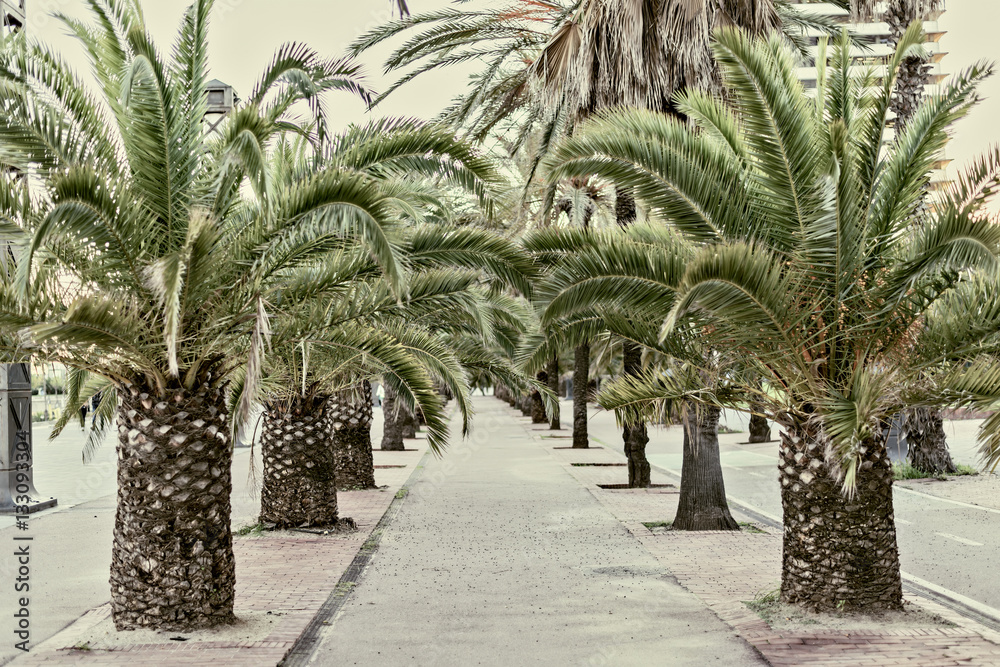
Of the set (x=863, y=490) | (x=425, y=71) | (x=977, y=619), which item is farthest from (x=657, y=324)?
(x=425, y=71)

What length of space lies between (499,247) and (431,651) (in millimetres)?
3629

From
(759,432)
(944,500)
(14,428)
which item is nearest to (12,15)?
(14,428)

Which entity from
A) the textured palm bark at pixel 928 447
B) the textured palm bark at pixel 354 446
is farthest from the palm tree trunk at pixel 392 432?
the textured palm bark at pixel 928 447

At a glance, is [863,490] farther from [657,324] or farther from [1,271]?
[1,271]

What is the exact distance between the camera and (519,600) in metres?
8.08

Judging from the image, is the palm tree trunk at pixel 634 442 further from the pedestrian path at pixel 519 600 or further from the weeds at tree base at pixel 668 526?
the weeds at tree base at pixel 668 526

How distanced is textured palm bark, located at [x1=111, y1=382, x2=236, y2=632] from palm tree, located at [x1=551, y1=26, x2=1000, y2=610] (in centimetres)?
377

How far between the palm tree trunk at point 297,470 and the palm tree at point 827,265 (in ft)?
18.9

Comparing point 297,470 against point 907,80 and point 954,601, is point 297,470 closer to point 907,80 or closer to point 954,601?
point 954,601

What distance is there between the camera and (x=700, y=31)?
11.8m

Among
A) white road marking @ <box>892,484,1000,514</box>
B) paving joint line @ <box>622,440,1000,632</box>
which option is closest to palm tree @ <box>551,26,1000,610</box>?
paving joint line @ <box>622,440,1000,632</box>

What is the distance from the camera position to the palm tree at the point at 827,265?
6949 millimetres

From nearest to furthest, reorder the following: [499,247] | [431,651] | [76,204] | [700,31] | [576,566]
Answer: [76,204], [431,651], [499,247], [576,566], [700,31]

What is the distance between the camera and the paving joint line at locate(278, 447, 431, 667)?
6.50 m
